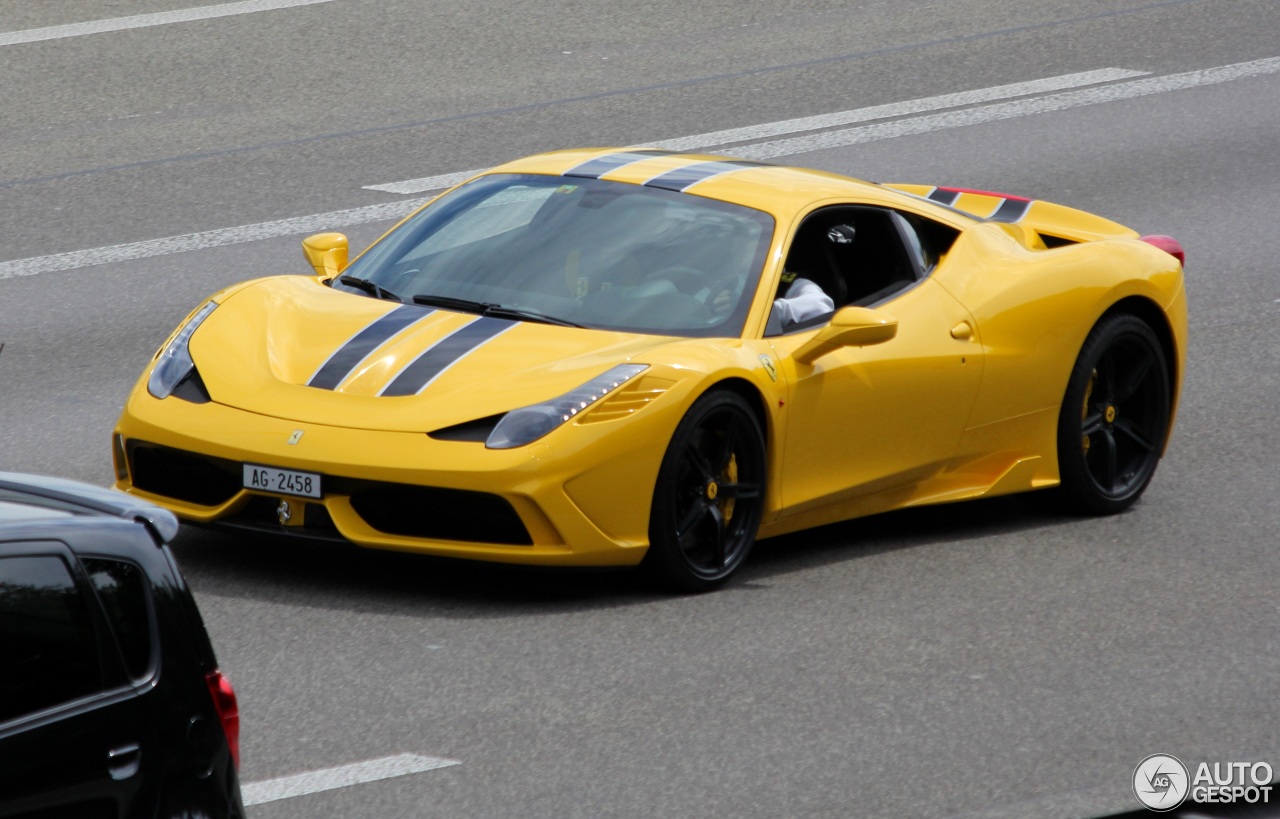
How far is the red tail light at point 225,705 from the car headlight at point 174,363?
3197 millimetres

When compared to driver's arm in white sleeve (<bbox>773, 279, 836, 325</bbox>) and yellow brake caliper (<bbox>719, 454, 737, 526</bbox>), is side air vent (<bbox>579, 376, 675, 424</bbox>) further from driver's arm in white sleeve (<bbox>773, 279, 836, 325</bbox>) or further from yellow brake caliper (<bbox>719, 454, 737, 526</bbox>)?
driver's arm in white sleeve (<bbox>773, 279, 836, 325</bbox>)

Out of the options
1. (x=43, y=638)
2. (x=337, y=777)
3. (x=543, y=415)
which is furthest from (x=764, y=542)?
(x=43, y=638)

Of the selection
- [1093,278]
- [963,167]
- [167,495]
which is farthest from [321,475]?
[963,167]

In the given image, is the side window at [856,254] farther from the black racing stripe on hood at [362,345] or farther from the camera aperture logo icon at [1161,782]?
the camera aperture logo icon at [1161,782]

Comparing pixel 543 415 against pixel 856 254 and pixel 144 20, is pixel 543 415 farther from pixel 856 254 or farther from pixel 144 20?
pixel 144 20

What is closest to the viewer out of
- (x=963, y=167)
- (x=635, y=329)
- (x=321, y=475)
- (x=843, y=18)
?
(x=321, y=475)

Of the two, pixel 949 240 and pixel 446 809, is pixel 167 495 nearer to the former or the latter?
pixel 446 809

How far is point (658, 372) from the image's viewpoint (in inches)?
257

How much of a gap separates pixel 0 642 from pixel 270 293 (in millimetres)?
4125

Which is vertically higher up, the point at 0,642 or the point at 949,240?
the point at 0,642

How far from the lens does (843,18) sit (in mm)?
16641

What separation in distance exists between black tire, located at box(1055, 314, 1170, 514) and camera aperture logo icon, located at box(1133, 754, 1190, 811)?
2.68m

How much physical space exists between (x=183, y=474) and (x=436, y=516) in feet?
2.93

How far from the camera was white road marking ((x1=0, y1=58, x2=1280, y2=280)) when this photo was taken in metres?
10.9
